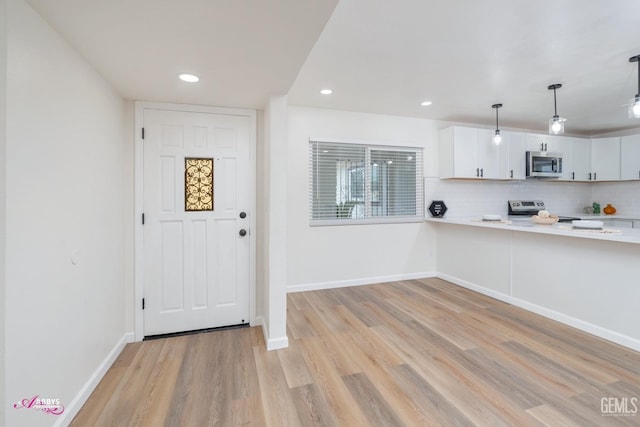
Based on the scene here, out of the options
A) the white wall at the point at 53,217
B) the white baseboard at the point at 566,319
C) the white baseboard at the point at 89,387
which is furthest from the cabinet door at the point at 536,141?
the white baseboard at the point at 89,387

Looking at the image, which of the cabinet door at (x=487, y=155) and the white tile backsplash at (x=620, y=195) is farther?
the white tile backsplash at (x=620, y=195)

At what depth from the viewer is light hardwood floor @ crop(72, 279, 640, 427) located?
64.7 inches

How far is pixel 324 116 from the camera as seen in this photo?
386cm

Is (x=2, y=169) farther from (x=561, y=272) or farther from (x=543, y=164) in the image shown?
(x=543, y=164)

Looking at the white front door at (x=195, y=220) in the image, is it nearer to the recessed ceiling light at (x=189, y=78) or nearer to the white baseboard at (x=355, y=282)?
the recessed ceiling light at (x=189, y=78)

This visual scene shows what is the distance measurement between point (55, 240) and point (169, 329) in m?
1.47

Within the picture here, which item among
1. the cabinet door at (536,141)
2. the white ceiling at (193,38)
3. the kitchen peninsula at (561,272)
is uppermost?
the cabinet door at (536,141)

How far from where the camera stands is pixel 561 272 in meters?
2.86

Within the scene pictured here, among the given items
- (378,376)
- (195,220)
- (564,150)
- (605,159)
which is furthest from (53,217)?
(605,159)

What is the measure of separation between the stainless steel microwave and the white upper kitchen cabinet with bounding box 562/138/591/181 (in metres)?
0.33

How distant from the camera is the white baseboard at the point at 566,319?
2.38 meters

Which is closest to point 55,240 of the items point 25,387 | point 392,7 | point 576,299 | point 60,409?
point 25,387

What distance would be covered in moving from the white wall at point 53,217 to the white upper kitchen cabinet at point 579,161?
6.48 m

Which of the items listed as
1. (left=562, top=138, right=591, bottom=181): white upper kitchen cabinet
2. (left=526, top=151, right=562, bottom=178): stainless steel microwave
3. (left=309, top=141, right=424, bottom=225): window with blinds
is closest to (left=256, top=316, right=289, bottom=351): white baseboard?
(left=309, top=141, right=424, bottom=225): window with blinds
